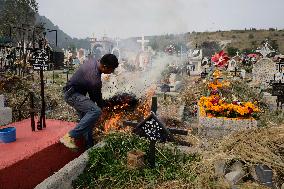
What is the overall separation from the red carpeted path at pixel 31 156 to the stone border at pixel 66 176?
528mm

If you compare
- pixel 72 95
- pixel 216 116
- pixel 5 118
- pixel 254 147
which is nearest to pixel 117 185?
pixel 72 95

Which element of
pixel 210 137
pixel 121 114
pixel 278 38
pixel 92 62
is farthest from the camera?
pixel 278 38

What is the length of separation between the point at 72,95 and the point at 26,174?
5.13 feet

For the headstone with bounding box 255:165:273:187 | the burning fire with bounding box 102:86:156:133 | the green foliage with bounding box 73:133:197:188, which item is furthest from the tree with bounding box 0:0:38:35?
the headstone with bounding box 255:165:273:187

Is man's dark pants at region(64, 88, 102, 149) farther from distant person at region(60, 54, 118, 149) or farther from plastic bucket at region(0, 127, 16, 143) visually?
plastic bucket at region(0, 127, 16, 143)

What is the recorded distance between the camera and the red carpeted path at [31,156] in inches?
164

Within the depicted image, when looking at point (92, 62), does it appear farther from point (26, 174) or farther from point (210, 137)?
point (210, 137)

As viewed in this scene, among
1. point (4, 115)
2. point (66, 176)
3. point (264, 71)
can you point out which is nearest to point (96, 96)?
point (66, 176)

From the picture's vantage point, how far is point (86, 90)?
5.42 m

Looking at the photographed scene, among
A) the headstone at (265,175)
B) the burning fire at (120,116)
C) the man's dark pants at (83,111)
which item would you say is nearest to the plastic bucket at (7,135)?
the man's dark pants at (83,111)

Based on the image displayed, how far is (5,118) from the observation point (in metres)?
8.13

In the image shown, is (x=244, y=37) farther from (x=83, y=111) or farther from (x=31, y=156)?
(x=31, y=156)

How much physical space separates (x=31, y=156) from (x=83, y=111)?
115cm

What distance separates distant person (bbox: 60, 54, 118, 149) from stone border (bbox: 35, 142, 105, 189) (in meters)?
0.46
